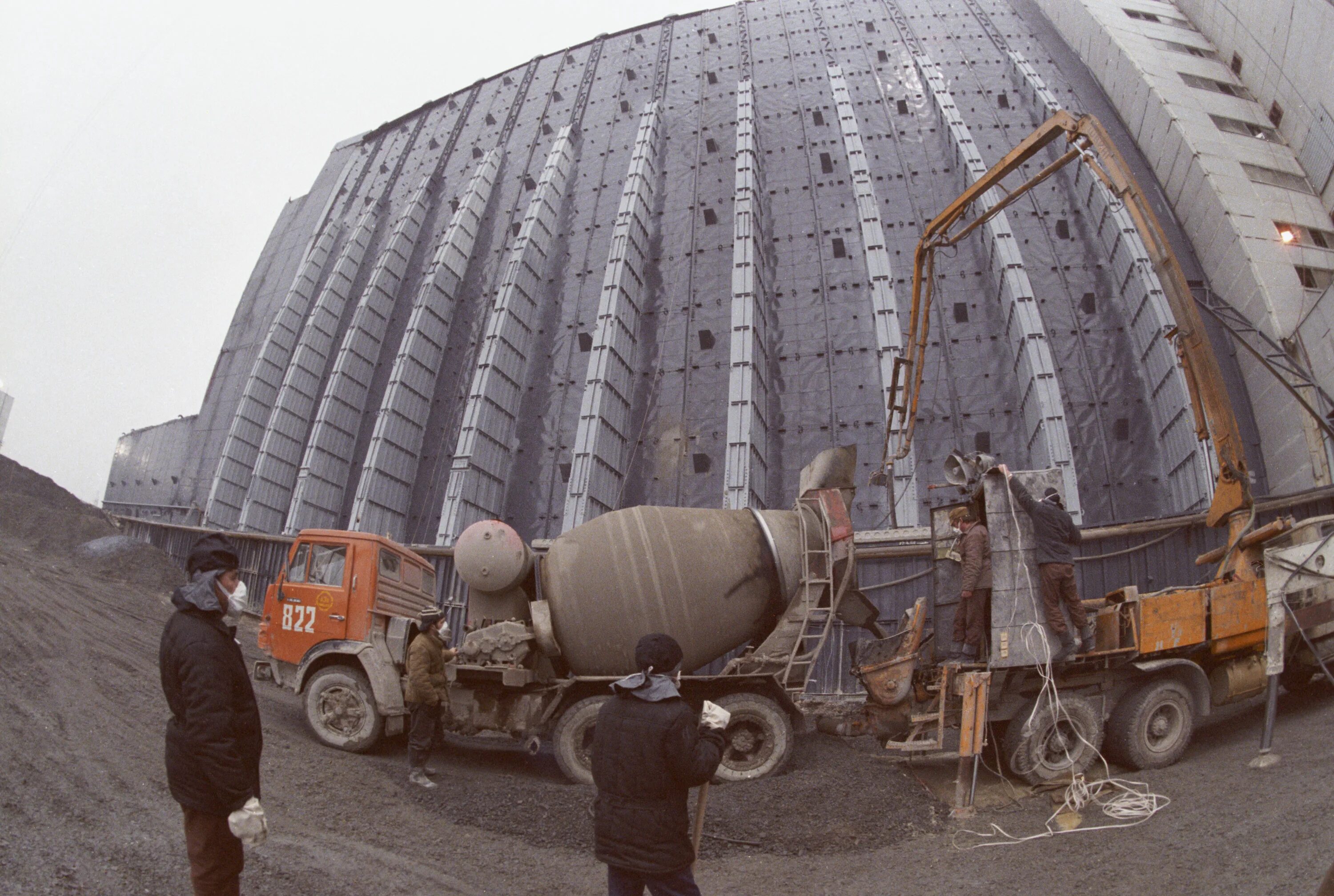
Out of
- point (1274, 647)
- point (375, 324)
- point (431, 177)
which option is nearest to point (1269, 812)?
point (1274, 647)

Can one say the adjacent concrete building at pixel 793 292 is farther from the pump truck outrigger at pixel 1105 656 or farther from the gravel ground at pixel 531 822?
the gravel ground at pixel 531 822

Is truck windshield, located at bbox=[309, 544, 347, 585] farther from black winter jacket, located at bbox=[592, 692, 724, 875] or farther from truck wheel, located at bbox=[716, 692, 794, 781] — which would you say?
black winter jacket, located at bbox=[592, 692, 724, 875]

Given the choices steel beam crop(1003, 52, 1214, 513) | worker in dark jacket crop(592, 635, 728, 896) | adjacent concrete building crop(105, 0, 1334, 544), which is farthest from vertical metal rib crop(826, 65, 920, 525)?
worker in dark jacket crop(592, 635, 728, 896)

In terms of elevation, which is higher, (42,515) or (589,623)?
(42,515)

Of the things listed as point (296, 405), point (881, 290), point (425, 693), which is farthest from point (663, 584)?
point (296, 405)

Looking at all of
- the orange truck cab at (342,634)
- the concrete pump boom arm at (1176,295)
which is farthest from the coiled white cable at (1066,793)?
the orange truck cab at (342,634)

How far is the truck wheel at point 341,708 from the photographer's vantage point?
866cm

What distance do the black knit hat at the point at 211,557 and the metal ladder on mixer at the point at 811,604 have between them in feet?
21.9

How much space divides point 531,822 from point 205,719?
13.7 feet

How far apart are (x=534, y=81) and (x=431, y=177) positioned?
7.50 meters

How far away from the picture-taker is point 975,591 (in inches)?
283

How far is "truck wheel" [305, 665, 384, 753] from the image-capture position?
866 cm

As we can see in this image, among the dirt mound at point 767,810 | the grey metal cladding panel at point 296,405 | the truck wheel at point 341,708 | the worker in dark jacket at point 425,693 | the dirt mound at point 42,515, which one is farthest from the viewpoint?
the grey metal cladding panel at point 296,405

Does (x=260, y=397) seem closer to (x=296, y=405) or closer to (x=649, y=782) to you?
(x=296, y=405)
